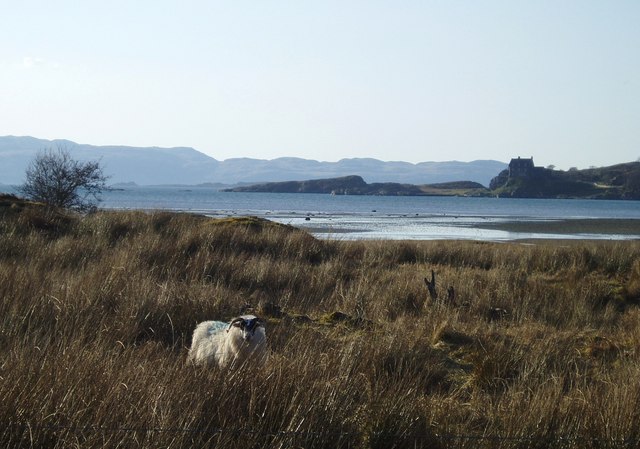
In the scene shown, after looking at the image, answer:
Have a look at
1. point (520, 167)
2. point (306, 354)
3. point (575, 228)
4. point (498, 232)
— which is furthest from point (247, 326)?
point (520, 167)

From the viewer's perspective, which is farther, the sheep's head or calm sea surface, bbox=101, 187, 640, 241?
calm sea surface, bbox=101, 187, 640, 241

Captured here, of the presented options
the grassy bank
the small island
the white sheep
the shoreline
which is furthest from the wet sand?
the small island

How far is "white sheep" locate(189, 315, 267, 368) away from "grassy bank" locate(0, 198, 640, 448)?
27 centimetres

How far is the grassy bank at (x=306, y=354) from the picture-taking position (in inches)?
207

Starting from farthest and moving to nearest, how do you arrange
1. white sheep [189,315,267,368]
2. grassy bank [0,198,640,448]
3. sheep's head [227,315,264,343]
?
1. sheep's head [227,315,264,343]
2. white sheep [189,315,267,368]
3. grassy bank [0,198,640,448]

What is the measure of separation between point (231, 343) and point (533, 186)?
167 m

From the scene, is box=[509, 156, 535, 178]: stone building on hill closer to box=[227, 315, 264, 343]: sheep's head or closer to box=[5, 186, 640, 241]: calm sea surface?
box=[5, 186, 640, 241]: calm sea surface

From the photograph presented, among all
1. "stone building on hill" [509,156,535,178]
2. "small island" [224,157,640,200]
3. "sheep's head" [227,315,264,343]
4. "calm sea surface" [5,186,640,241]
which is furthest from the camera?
"stone building on hill" [509,156,535,178]

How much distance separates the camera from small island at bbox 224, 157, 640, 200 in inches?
6462

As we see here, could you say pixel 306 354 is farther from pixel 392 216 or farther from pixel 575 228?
pixel 392 216

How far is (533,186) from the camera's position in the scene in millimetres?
168625

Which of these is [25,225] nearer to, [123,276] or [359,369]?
[123,276]

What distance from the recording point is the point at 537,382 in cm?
752

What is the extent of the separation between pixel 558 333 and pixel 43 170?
22.0 metres
